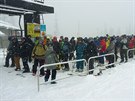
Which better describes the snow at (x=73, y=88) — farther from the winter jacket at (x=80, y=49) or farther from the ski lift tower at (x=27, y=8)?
the ski lift tower at (x=27, y=8)

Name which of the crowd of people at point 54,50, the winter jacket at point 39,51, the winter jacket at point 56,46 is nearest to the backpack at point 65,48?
the crowd of people at point 54,50

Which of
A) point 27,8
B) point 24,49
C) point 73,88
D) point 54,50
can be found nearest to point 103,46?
point 54,50

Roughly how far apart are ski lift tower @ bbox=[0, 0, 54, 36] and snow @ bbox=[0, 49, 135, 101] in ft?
11.4

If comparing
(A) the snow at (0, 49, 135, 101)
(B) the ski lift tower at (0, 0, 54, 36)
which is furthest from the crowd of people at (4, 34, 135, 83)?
(B) the ski lift tower at (0, 0, 54, 36)

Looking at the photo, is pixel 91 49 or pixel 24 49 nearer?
pixel 24 49

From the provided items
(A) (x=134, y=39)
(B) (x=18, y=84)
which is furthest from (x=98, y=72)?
(A) (x=134, y=39)

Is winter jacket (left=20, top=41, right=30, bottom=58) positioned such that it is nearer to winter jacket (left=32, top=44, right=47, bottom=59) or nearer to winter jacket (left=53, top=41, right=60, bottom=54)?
winter jacket (left=32, top=44, right=47, bottom=59)

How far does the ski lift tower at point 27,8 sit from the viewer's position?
13.6m

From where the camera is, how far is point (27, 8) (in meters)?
14.7

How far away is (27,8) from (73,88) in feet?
21.9

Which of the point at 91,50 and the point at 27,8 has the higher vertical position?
the point at 27,8

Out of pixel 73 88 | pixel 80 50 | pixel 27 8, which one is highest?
pixel 27 8

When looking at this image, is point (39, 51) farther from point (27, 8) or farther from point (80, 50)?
point (27, 8)

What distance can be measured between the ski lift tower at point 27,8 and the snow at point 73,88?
11.4 ft
